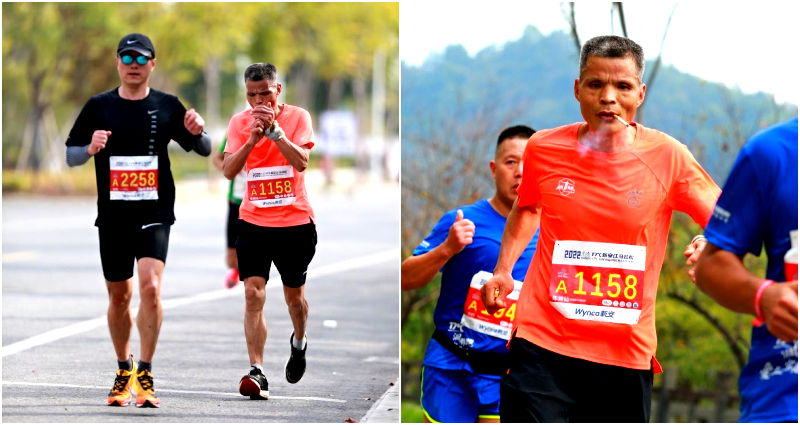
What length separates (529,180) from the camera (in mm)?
5566

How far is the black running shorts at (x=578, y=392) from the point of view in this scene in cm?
514

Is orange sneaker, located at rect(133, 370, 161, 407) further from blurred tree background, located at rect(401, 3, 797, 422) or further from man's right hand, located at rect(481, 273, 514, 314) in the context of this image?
blurred tree background, located at rect(401, 3, 797, 422)

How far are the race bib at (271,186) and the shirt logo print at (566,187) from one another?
2.27 metres

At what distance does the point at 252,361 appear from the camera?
788 centimetres

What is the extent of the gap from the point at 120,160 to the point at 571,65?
6.33m

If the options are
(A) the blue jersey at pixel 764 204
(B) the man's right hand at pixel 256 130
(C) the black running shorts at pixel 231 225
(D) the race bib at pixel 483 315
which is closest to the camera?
(A) the blue jersey at pixel 764 204

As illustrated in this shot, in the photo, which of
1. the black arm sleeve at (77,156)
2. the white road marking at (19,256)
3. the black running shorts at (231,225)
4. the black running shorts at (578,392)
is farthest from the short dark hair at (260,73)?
the white road marking at (19,256)

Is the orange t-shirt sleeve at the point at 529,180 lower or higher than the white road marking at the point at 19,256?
higher

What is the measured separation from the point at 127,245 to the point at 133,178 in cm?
34

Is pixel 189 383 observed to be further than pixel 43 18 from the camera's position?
No

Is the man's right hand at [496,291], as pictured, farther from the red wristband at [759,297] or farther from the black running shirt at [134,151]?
the black running shirt at [134,151]

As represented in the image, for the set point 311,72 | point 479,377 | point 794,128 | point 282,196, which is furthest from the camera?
point 311,72

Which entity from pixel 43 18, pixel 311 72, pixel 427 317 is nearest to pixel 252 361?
pixel 427 317

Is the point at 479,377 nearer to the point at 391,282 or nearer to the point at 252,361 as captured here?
the point at 252,361
